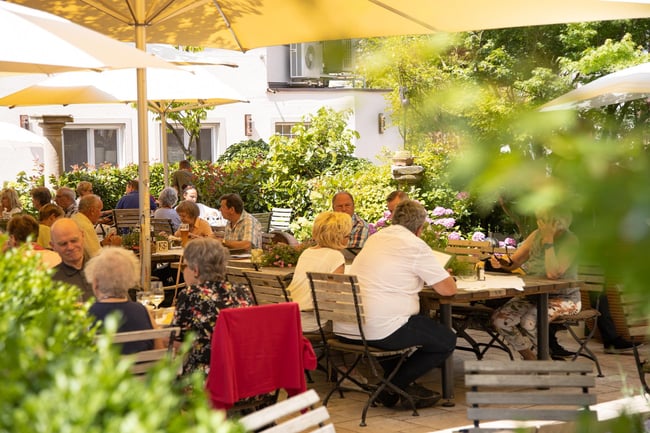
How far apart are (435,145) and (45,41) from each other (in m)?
4.04

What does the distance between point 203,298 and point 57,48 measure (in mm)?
1412

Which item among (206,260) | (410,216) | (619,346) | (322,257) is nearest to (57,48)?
(206,260)

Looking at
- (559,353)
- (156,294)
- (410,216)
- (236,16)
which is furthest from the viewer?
(236,16)

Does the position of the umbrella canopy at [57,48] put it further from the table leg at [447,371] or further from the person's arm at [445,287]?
the table leg at [447,371]

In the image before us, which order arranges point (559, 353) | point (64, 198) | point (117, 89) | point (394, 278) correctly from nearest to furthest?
point (394, 278)
point (559, 353)
point (117, 89)
point (64, 198)

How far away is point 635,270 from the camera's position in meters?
0.71

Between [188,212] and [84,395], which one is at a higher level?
[84,395]

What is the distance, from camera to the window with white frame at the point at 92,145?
24391 mm

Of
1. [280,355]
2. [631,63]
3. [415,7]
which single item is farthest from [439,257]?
[631,63]

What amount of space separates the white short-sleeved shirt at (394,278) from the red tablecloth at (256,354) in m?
1.20

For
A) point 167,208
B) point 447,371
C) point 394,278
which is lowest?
point 447,371

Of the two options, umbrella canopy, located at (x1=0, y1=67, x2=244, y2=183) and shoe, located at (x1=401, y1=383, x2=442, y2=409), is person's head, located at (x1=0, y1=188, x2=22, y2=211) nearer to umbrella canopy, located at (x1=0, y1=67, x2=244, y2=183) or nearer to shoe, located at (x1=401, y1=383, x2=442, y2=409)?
umbrella canopy, located at (x1=0, y1=67, x2=244, y2=183)

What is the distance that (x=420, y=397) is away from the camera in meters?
6.67

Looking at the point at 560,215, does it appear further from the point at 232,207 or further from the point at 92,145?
the point at 92,145
